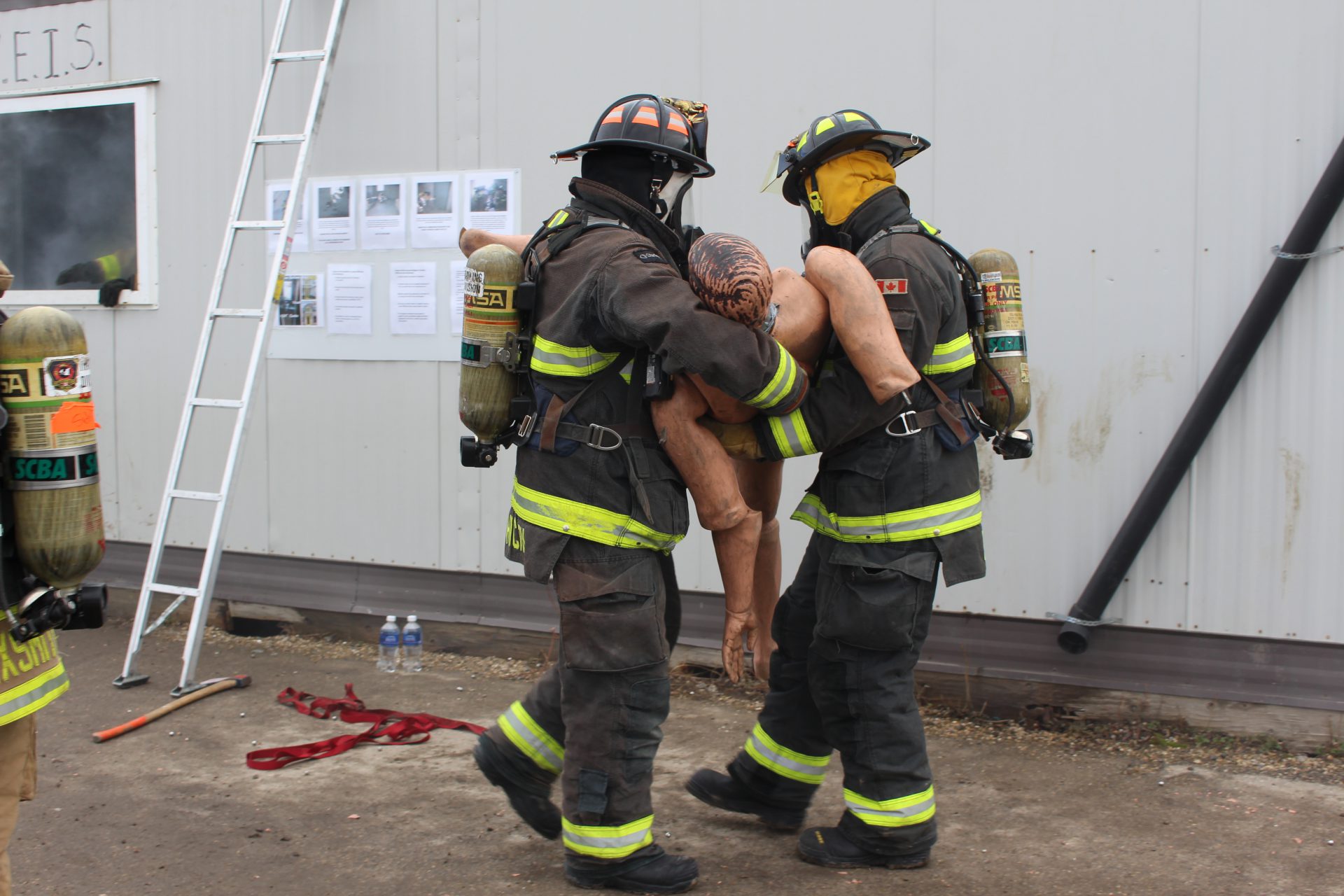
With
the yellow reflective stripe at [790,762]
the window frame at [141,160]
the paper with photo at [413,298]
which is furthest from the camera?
the window frame at [141,160]

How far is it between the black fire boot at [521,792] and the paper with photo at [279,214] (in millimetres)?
3334

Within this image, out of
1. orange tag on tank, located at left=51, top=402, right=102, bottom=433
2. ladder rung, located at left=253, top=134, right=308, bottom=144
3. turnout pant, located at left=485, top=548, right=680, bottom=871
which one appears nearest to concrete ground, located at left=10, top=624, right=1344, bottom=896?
turnout pant, located at left=485, top=548, right=680, bottom=871

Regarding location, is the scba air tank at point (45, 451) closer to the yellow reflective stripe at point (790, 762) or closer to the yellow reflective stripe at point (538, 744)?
the yellow reflective stripe at point (538, 744)

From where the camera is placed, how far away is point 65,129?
6.58 metres

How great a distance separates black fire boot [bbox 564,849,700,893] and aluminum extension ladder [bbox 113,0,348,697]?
8.74 feet

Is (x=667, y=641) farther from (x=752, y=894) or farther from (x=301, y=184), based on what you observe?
(x=301, y=184)

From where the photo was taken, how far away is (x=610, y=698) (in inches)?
129

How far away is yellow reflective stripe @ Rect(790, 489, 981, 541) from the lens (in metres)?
3.45

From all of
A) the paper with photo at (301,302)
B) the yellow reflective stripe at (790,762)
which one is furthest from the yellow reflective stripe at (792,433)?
the paper with photo at (301,302)

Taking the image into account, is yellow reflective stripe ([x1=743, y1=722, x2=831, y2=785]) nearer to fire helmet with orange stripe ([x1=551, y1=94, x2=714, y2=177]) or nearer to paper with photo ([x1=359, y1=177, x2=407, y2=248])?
fire helmet with orange stripe ([x1=551, y1=94, x2=714, y2=177])

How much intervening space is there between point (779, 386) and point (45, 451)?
175cm

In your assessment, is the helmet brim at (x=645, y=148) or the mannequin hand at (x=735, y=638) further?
the mannequin hand at (x=735, y=638)

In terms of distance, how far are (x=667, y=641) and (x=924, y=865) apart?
41.3 inches

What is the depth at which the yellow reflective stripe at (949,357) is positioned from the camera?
353 centimetres
